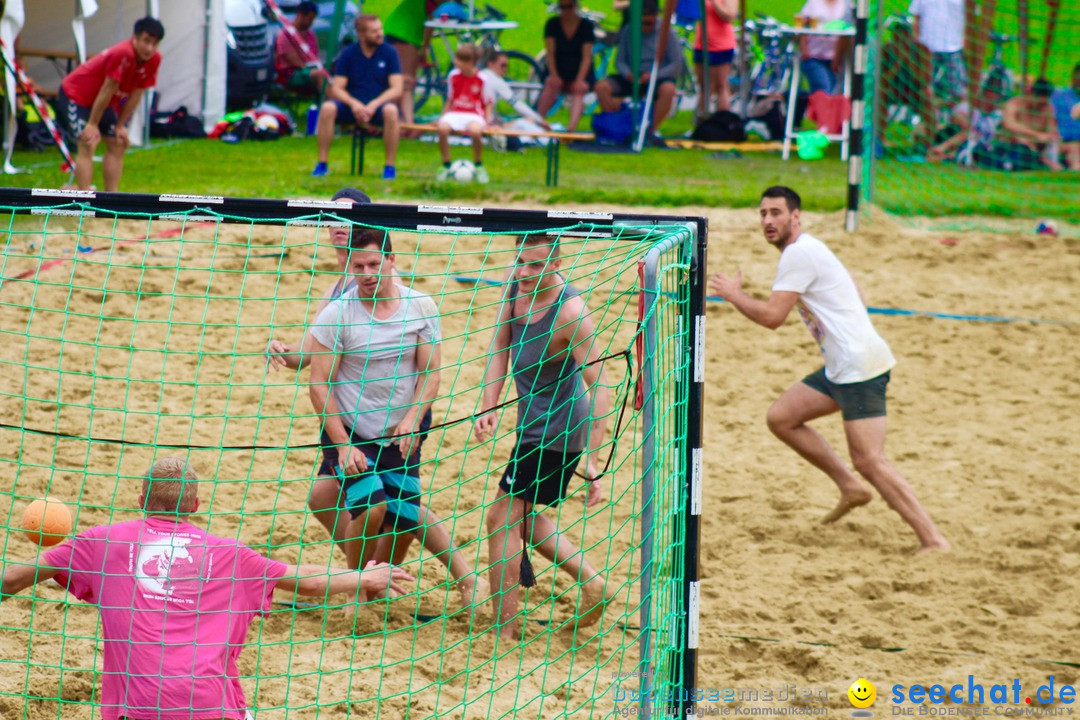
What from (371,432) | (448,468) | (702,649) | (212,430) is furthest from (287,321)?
(702,649)

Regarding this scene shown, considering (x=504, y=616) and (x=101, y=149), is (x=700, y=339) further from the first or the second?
(x=101, y=149)

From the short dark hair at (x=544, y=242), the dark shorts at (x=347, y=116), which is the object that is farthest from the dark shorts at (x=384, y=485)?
the dark shorts at (x=347, y=116)

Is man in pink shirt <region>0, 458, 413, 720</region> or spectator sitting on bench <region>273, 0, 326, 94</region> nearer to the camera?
man in pink shirt <region>0, 458, 413, 720</region>

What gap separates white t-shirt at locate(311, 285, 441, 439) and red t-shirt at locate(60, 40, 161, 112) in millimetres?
5866

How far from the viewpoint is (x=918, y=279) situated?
933cm

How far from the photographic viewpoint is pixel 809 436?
578 cm

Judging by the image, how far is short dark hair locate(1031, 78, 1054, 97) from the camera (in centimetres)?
1327

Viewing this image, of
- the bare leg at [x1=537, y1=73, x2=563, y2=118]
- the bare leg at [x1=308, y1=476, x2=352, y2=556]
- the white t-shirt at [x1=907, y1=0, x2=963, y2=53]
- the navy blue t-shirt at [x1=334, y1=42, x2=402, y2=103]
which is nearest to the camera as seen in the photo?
the bare leg at [x1=308, y1=476, x2=352, y2=556]

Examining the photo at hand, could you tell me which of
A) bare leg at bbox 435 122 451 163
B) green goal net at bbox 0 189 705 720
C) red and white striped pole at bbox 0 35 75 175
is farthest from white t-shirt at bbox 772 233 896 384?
bare leg at bbox 435 122 451 163

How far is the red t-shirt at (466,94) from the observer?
42.1 feet

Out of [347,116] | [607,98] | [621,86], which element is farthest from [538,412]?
[621,86]

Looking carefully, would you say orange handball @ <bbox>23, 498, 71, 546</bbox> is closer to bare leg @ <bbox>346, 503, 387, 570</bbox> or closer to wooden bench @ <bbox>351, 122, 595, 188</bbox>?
bare leg @ <bbox>346, 503, 387, 570</bbox>

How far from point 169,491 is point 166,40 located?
11.5 metres

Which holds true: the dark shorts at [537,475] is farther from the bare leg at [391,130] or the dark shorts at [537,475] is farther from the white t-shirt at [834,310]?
the bare leg at [391,130]
